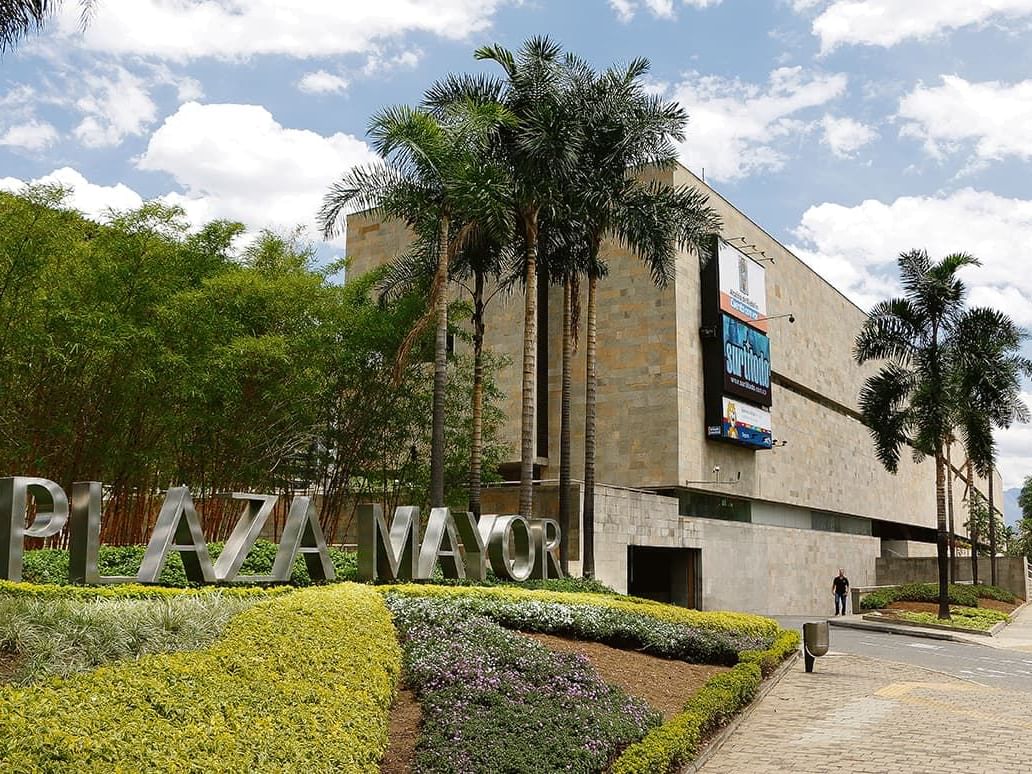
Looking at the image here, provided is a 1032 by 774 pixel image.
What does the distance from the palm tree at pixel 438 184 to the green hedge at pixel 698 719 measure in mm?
8560

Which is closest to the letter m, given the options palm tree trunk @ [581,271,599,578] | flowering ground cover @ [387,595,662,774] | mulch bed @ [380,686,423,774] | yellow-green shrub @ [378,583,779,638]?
yellow-green shrub @ [378,583,779,638]

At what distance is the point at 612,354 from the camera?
33.0 meters

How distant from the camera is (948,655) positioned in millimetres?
20359

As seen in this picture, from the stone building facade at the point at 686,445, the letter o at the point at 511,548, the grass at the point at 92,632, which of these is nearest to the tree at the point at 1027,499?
the stone building facade at the point at 686,445

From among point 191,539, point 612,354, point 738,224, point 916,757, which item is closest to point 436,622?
point 191,539

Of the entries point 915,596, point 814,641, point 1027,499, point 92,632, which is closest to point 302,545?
point 92,632

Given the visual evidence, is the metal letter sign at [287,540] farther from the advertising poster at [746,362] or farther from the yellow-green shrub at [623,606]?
the advertising poster at [746,362]

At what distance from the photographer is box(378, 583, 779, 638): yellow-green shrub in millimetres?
13773

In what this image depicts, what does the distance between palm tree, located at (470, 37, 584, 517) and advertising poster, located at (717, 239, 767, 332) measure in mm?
12994

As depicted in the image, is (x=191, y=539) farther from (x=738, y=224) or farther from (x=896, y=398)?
(x=738, y=224)

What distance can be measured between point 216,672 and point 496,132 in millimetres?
17545

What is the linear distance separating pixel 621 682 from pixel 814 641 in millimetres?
4949

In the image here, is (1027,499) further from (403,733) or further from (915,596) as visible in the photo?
(403,733)

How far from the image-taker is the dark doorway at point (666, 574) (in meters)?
32.6
